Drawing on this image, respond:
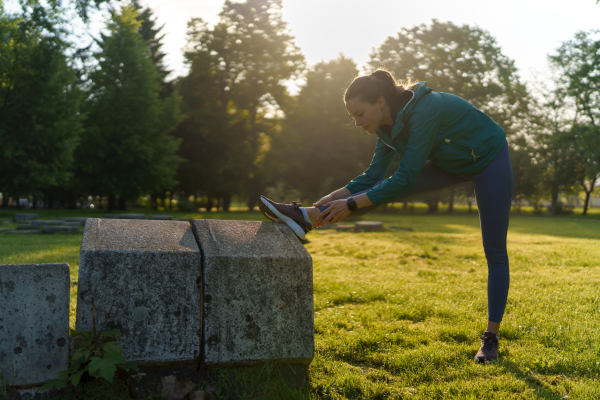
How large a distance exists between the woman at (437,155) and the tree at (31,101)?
2404 cm

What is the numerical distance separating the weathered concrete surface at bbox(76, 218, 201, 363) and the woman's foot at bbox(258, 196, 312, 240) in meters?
0.89

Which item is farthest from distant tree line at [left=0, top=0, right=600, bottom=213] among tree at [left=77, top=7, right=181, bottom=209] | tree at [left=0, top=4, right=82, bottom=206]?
tree at [left=0, top=4, right=82, bottom=206]

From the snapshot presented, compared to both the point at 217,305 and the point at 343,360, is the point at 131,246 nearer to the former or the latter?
the point at 217,305

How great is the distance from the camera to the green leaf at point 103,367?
2.12 metres

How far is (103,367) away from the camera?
84.9 inches

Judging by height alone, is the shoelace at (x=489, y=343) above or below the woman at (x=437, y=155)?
below

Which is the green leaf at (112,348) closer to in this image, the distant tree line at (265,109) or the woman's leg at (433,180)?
the woman's leg at (433,180)

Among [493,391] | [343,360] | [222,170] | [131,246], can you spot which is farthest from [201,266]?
[222,170]

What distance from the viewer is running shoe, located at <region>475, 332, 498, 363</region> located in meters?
3.00

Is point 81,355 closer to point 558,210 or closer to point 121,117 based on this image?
point 121,117

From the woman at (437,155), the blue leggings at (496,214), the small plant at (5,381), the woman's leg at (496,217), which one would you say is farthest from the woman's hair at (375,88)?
the small plant at (5,381)

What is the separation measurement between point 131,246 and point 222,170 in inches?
→ 1314

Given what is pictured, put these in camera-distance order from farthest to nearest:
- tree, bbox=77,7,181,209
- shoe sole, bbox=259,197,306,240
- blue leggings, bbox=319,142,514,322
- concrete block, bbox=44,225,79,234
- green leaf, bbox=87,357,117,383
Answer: tree, bbox=77,7,181,209 → concrete block, bbox=44,225,79,234 → shoe sole, bbox=259,197,306,240 → blue leggings, bbox=319,142,514,322 → green leaf, bbox=87,357,117,383

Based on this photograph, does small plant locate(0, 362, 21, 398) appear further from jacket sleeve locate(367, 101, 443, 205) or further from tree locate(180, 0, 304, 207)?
tree locate(180, 0, 304, 207)
